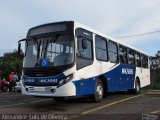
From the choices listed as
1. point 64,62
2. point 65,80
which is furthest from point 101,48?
point 65,80

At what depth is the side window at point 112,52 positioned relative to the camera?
15.2 metres

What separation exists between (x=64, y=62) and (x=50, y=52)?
669mm

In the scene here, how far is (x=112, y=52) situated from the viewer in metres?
15.5

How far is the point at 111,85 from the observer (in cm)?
1496

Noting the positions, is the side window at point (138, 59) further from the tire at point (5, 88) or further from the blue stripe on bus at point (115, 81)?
the tire at point (5, 88)

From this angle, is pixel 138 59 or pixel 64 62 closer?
pixel 64 62

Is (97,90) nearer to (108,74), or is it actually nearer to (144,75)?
(108,74)

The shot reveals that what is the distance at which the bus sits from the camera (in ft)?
37.2

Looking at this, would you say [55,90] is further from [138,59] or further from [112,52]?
[138,59]

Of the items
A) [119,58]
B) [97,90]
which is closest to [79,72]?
[97,90]

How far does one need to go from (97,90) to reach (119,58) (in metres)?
3.72

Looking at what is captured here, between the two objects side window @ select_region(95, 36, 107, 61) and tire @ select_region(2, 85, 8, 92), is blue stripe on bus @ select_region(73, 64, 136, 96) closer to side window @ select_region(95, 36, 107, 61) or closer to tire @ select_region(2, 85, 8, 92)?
side window @ select_region(95, 36, 107, 61)

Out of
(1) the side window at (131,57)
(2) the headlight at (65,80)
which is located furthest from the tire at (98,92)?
(1) the side window at (131,57)

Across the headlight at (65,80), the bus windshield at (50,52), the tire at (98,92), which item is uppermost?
the bus windshield at (50,52)
